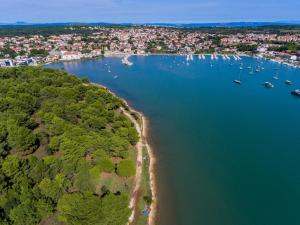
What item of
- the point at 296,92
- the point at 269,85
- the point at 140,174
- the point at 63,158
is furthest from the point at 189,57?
the point at 63,158

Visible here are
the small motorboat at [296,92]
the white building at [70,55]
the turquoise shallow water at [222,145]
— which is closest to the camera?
the turquoise shallow water at [222,145]

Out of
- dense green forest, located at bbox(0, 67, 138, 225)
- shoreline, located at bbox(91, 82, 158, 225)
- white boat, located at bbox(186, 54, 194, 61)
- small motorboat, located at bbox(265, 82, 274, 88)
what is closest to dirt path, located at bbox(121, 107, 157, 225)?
shoreline, located at bbox(91, 82, 158, 225)

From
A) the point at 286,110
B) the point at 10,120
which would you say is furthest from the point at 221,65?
the point at 10,120

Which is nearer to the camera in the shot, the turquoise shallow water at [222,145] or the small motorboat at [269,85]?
the turquoise shallow water at [222,145]

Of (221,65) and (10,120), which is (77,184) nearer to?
(10,120)

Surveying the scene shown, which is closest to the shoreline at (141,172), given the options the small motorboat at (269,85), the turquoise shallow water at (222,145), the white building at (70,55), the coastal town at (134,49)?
the turquoise shallow water at (222,145)

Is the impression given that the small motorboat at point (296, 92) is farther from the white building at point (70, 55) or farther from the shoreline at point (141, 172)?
the white building at point (70, 55)
